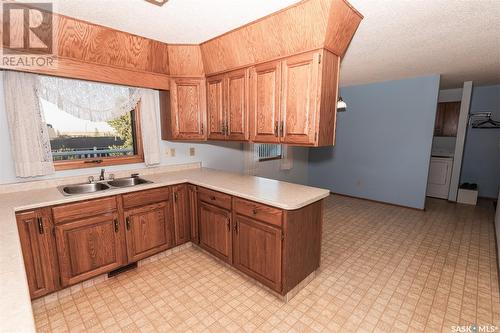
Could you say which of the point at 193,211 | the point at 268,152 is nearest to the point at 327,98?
the point at 193,211

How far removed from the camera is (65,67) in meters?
2.12

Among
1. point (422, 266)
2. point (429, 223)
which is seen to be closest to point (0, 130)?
point (422, 266)

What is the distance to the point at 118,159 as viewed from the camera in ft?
9.20

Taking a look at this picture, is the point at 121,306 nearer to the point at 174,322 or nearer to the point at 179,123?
the point at 174,322

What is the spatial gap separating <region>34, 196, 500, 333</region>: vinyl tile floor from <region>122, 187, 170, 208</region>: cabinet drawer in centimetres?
73

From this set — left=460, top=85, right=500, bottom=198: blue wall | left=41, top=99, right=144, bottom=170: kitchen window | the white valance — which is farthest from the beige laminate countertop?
left=460, top=85, right=500, bottom=198: blue wall

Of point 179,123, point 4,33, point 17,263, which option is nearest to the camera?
point 17,263

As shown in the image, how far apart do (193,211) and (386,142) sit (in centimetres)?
390

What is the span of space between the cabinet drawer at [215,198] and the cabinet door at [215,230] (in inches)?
2.0

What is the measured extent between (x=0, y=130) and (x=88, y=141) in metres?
0.69

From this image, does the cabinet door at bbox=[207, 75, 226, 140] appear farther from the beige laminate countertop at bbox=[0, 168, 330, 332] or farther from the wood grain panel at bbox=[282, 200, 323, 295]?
the wood grain panel at bbox=[282, 200, 323, 295]

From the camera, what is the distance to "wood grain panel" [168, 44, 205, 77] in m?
2.64

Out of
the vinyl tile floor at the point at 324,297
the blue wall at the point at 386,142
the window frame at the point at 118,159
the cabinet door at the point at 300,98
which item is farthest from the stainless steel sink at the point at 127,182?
the blue wall at the point at 386,142

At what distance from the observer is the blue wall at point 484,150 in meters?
4.79
